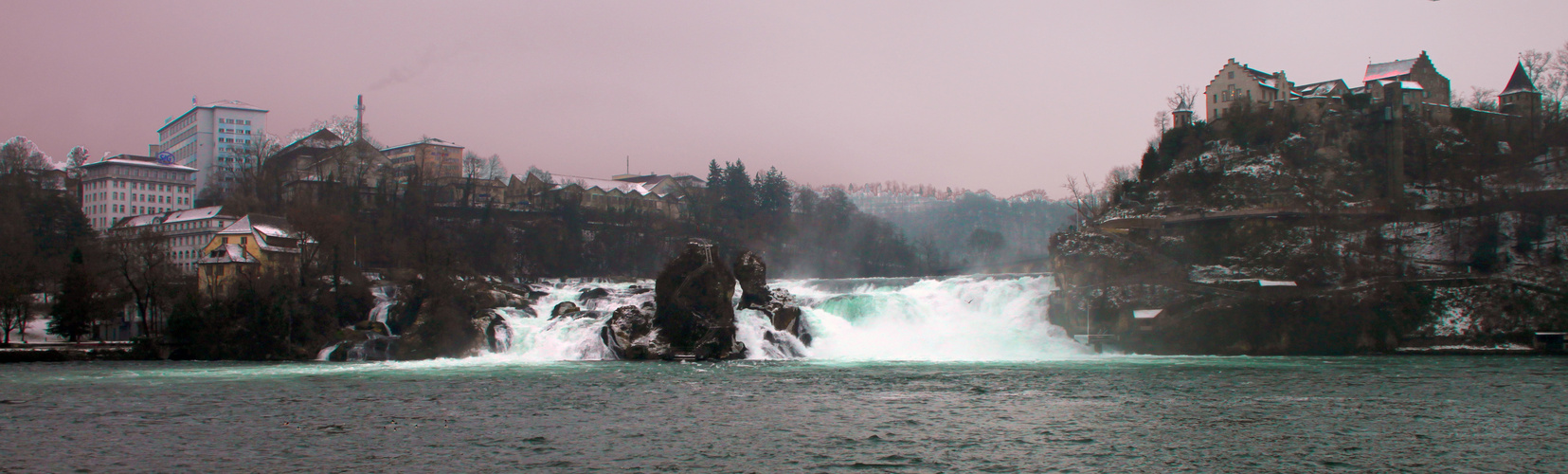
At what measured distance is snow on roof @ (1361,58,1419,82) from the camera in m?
75.4

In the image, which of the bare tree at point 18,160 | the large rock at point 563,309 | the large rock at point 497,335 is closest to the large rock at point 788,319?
the large rock at point 563,309

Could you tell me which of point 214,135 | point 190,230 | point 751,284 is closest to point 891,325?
point 751,284

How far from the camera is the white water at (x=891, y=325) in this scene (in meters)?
53.3

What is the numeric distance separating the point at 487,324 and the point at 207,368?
13157 millimetres

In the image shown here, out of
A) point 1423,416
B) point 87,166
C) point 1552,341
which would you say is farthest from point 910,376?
point 87,166

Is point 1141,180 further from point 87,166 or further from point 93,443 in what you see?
point 87,166

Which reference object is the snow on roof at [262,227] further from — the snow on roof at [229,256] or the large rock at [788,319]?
the large rock at [788,319]

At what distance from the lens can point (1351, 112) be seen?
70438 mm

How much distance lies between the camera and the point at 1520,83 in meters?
74.5

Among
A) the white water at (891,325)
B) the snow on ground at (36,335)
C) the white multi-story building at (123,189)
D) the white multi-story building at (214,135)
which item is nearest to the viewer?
the white water at (891,325)

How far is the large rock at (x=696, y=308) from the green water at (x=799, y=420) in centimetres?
782

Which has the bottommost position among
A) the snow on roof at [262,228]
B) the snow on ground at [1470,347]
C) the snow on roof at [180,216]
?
the snow on ground at [1470,347]

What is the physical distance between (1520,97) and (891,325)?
51.4 meters

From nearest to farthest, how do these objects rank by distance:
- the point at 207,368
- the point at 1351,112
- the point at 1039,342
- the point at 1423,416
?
the point at 1423,416, the point at 207,368, the point at 1039,342, the point at 1351,112
